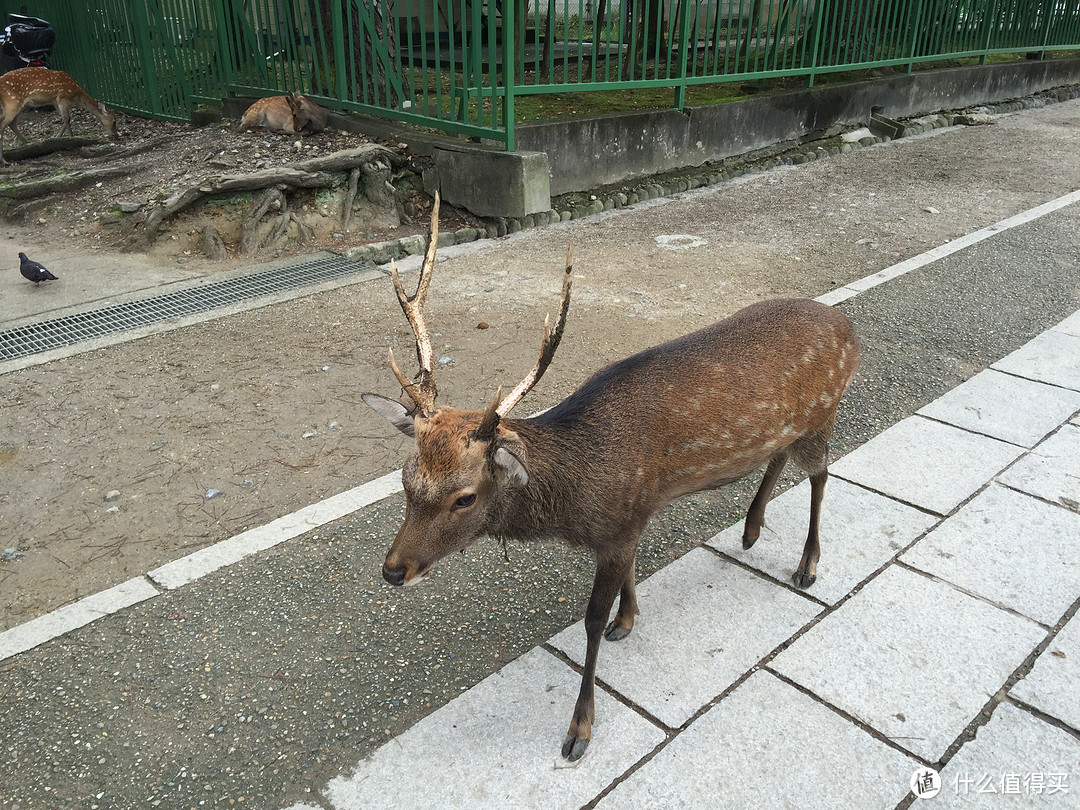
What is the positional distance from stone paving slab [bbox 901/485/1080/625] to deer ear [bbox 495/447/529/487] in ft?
6.38

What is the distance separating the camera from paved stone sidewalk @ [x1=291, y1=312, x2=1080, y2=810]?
238 cm

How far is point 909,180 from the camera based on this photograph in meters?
9.35

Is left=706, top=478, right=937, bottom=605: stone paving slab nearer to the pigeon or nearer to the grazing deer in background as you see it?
the grazing deer in background

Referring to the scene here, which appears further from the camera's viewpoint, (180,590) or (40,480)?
(40,480)

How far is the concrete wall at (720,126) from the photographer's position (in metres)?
8.14

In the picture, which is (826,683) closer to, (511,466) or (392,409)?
(511,466)

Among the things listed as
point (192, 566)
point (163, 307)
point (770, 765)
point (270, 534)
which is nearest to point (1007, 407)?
Answer: point (770, 765)

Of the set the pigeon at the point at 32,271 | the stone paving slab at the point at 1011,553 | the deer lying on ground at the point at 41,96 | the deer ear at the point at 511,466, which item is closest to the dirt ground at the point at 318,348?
the pigeon at the point at 32,271

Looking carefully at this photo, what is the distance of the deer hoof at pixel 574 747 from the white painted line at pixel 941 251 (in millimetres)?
3976

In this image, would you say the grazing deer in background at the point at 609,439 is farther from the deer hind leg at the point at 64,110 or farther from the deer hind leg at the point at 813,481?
the deer hind leg at the point at 64,110

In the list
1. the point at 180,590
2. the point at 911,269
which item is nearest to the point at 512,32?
the point at 911,269

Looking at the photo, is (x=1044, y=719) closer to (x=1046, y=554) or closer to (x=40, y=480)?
(x=1046, y=554)

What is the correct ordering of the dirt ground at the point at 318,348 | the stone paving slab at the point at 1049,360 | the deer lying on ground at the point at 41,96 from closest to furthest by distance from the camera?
the dirt ground at the point at 318,348 → the stone paving slab at the point at 1049,360 → the deer lying on ground at the point at 41,96

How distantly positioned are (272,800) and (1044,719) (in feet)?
7.92
